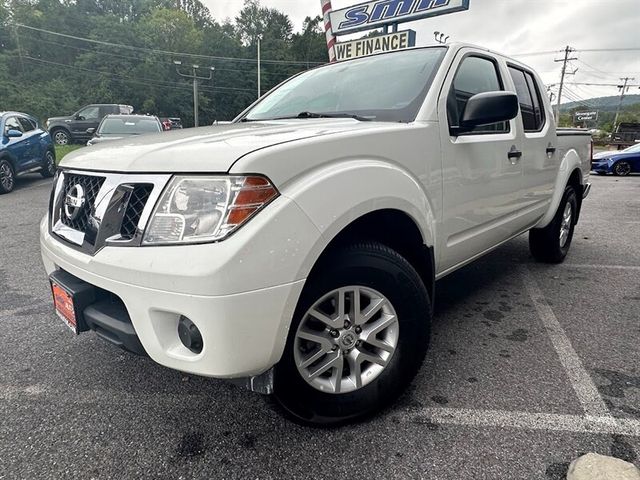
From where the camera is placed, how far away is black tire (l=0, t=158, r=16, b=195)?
27.3ft

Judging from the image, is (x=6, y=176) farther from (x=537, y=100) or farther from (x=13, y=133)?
(x=537, y=100)

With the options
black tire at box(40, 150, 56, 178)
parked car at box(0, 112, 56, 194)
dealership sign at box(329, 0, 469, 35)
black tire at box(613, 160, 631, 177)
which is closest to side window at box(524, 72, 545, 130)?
dealership sign at box(329, 0, 469, 35)

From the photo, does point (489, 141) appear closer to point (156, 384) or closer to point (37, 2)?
point (156, 384)

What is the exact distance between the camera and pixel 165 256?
1388 millimetres

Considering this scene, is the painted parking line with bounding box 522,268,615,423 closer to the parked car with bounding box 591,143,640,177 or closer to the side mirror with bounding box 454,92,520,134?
the side mirror with bounding box 454,92,520,134

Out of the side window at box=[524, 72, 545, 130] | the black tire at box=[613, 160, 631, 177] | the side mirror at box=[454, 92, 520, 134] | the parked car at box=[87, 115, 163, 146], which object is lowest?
the black tire at box=[613, 160, 631, 177]

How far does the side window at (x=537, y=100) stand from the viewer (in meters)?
3.49

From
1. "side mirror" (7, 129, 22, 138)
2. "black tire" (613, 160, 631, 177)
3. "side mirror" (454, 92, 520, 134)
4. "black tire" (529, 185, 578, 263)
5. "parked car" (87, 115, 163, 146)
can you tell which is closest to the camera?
"side mirror" (454, 92, 520, 134)

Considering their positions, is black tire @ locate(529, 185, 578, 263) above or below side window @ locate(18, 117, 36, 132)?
below

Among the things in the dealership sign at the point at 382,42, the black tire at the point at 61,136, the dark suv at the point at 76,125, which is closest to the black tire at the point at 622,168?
the dealership sign at the point at 382,42

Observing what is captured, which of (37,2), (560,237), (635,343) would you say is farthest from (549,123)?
(37,2)

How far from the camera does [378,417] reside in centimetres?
192

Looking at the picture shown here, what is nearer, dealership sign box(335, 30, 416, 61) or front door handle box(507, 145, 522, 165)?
front door handle box(507, 145, 522, 165)

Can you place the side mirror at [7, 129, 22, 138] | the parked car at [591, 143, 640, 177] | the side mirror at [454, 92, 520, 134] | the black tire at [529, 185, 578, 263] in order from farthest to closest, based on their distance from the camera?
the parked car at [591, 143, 640, 177] → the side mirror at [7, 129, 22, 138] → the black tire at [529, 185, 578, 263] → the side mirror at [454, 92, 520, 134]
